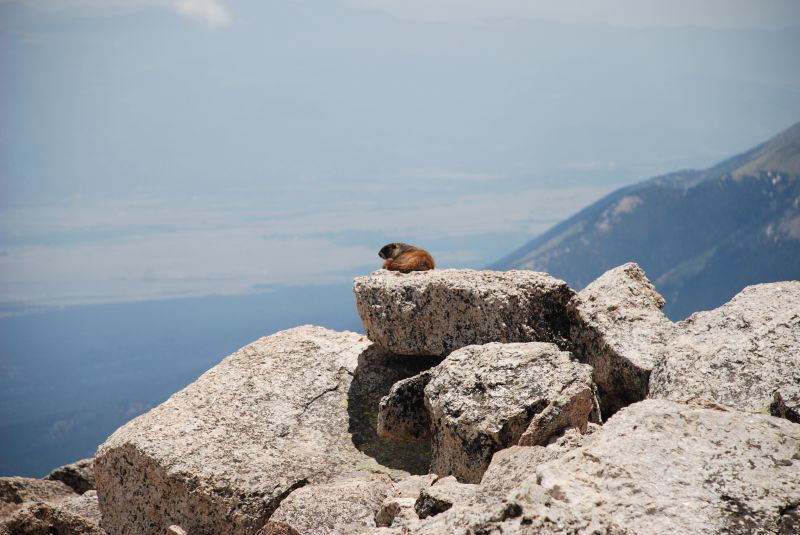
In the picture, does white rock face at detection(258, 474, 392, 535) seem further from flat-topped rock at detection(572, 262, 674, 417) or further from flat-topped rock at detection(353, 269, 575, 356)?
flat-topped rock at detection(572, 262, 674, 417)

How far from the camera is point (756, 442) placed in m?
8.48

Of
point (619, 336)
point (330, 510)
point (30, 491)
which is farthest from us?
point (30, 491)

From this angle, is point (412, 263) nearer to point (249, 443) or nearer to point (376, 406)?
point (376, 406)

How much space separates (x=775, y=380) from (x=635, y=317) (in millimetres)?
3433

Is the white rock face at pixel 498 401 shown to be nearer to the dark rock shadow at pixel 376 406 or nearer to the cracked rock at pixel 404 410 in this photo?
the cracked rock at pixel 404 410

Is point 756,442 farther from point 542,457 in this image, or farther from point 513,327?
point 513,327

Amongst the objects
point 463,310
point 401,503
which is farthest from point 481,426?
point 463,310

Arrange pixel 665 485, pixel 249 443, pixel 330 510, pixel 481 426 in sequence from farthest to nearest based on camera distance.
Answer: pixel 249 443, pixel 481 426, pixel 330 510, pixel 665 485

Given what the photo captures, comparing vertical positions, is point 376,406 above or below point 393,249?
below

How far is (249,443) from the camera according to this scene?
13.1 m

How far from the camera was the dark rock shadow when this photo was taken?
530 inches

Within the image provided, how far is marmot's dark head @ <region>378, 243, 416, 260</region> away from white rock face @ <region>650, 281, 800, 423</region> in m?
6.21

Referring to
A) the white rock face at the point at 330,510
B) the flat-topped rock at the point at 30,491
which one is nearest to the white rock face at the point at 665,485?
the white rock face at the point at 330,510

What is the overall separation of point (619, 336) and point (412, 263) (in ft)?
14.7
